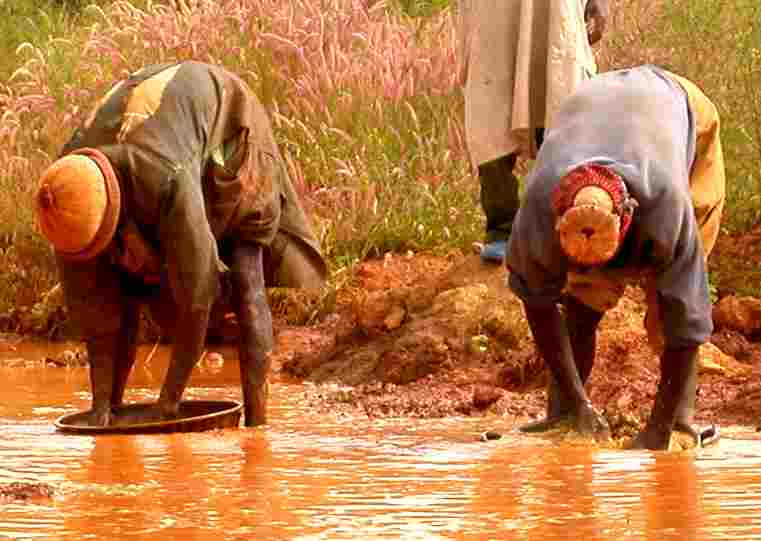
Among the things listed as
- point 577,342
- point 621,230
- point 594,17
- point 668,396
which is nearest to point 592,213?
point 621,230

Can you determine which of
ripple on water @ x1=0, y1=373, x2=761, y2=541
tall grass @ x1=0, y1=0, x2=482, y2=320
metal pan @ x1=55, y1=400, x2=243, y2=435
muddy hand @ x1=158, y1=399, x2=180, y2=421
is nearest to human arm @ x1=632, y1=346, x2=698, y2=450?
ripple on water @ x1=0, y1=373, x2=761, y2=541

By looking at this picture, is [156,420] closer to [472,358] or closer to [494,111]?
[472,358]

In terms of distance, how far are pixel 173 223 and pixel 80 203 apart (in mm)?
345

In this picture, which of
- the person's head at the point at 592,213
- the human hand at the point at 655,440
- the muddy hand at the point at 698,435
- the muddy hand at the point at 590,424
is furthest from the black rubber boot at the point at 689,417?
the person's head at the point at 592,213

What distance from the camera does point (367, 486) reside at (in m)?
6.92

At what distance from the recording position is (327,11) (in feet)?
45.4

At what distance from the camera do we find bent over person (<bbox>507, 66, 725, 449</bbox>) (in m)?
7.15

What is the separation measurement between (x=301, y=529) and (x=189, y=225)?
211 centimetres

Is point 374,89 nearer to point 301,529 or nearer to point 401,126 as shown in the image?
point 401,126

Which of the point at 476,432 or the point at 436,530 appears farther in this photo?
the point at 476,432

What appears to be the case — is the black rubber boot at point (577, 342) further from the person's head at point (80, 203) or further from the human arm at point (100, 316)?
the person's head at point (80, 203)

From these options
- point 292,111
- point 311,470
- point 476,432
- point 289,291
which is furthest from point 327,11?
point 311,470

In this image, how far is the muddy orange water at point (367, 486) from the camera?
6.09 m

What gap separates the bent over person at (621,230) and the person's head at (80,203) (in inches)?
56.4
